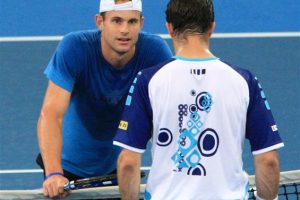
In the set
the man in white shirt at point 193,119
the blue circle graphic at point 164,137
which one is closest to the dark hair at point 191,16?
the man in white shirt at point 193,119

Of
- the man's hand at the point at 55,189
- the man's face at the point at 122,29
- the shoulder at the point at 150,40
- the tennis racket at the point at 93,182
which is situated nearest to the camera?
the man's hand at the point at 55,189

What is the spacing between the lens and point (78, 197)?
17.2 feet

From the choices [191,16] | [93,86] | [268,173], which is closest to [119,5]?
[93,86]

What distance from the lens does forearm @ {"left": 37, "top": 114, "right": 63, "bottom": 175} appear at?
5.50 m

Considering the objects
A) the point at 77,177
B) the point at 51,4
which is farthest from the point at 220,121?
the point at 51,4

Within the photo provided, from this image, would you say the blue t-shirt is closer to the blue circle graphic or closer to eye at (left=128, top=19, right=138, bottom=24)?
eye at (left=128, top=19, right=138, bottom=24)

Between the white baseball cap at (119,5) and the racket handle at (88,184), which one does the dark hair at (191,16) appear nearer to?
the racket handle at (88,184)

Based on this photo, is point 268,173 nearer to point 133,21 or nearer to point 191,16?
point 191,16

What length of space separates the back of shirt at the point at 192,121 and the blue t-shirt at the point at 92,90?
143 centimetres

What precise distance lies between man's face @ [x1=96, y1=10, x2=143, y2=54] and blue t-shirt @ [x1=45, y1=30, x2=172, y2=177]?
0.62ft

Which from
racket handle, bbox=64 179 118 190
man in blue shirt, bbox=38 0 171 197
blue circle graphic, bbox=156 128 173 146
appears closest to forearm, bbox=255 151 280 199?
blue circle graphic, bbox=156 128 173 146

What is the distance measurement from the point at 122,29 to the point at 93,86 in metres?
0.48

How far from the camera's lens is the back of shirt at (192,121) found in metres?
4.48

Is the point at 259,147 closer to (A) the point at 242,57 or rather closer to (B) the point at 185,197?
(B) the point at 185,197
